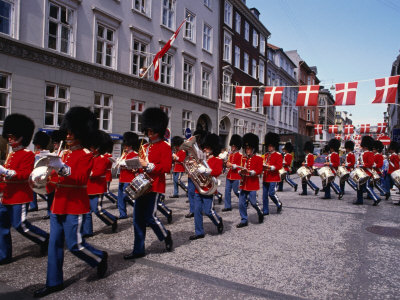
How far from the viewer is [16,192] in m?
4.64

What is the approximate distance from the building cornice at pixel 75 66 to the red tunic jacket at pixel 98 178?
9.19 meters

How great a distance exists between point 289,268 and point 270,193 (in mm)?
4222

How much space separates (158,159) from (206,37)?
23431 millimetres

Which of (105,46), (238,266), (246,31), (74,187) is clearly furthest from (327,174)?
(246,31)

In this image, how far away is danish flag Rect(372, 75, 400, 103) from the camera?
1459 cm

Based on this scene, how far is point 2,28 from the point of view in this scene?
13.1 meters

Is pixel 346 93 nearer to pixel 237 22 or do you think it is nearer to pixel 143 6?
pixel 143 6

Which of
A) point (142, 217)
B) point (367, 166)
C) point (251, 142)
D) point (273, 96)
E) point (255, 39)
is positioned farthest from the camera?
point (255, 39)

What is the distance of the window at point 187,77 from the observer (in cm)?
→ 2395

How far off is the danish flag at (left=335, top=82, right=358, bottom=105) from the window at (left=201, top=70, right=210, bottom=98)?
12.2m

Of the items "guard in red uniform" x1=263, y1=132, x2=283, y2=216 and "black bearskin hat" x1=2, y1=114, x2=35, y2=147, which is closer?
"black bearskin hat" x1=2, y1=114, x2=35, y2=147

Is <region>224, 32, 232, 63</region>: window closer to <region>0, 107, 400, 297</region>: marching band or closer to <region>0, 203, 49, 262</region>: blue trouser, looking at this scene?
<region>0, 107, 400, 297</region>: marching band

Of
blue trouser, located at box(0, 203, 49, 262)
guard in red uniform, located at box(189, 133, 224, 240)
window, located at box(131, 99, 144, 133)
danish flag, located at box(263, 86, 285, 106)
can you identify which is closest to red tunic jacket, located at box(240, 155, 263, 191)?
guard in red uniform, located at box(189, 133, 224, 240)

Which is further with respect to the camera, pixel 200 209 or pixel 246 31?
pixel 246 31
